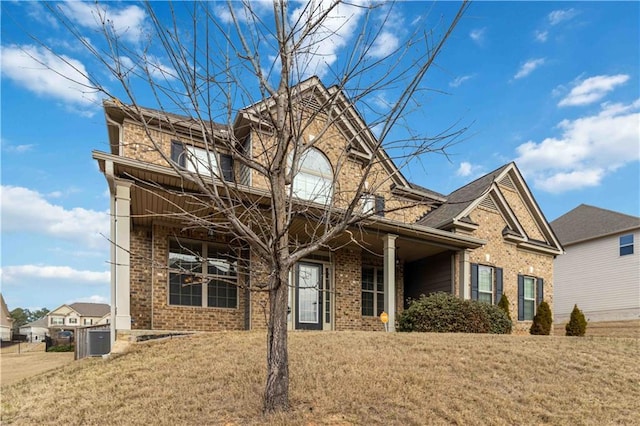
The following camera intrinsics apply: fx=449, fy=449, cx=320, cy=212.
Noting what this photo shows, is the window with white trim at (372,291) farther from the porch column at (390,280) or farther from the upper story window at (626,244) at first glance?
the upper story window at (626,244)

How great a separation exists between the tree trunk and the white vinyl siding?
20.6 m

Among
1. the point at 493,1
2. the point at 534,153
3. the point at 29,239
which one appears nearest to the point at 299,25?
the point at 493,1

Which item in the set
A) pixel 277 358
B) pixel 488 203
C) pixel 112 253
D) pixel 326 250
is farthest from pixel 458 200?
pixel 277 358

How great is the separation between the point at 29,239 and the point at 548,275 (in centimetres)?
1768

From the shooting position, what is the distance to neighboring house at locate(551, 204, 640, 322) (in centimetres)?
2028

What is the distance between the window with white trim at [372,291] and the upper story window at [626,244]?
13090 mm

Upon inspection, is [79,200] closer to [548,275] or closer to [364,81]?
[364,81]

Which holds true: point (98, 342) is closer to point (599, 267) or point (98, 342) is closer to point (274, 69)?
point (274, 69)

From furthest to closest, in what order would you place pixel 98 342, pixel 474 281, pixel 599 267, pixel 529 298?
1. pixel 599 267
2. pixel 529 298
3. pixel 474 281
4. pixel 98 342

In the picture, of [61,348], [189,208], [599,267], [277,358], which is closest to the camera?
[277,358]

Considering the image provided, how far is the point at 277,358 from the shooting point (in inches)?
200

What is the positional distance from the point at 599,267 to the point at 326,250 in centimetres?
1560

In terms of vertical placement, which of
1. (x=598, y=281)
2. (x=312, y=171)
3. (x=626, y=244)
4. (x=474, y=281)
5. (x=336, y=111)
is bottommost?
(x=598, y=281)

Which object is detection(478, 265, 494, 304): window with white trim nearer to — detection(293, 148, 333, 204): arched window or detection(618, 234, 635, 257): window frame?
detection(293, 148, 333, 204): arched window
